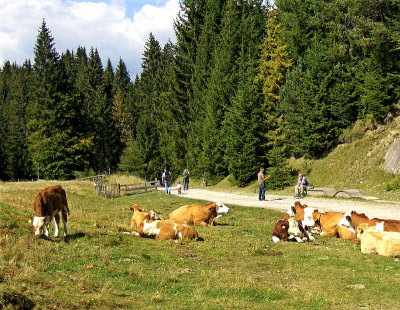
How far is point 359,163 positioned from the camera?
108 ft

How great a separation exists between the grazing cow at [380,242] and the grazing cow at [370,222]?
73cm

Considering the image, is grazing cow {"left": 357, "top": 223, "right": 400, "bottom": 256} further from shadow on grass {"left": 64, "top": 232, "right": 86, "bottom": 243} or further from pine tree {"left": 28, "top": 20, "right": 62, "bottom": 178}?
pine tree {"left": 28, "top": 20, "right": 62, "bottom": 178}

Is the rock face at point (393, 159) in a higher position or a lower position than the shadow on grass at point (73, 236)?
higher

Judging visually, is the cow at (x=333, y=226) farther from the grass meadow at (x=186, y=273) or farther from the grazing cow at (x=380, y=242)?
the grazing cow at (x=380, y=242)

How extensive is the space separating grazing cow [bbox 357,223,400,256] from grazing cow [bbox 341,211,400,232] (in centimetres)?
73

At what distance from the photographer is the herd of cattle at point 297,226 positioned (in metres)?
11.6

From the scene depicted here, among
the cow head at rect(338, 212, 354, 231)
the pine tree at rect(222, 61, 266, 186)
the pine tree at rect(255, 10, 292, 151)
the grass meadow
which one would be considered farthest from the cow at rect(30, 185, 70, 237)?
the pine tree at rect(255, 10, 292, 151)

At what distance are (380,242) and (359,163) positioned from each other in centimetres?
2299

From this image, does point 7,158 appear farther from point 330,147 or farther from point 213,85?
point 330,147

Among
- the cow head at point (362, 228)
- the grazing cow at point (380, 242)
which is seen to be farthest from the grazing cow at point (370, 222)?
the grazing cow at point (380, 242)

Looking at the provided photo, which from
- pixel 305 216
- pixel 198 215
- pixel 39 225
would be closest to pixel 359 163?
pixel 305 216

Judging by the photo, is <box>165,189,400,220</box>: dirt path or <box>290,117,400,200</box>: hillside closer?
<box>165,189,400,220</box>: dirt path

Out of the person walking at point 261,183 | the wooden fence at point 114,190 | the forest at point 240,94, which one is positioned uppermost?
the forest at point 240,94

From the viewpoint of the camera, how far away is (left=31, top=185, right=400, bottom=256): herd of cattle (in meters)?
11.6
